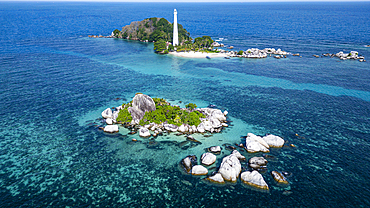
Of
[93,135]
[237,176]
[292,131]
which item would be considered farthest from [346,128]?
[93,135]

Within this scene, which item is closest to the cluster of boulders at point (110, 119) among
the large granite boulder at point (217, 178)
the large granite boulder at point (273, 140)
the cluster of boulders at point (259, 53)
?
the large granite boulder at point (217, 178)

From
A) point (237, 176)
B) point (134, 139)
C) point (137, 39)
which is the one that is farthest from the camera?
point (137, 39)

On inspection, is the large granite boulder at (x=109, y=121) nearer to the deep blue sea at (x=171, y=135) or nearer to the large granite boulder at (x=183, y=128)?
the deep blue sea at (x=171, y=135)

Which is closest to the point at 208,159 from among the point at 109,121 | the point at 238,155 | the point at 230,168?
the point at 230,168

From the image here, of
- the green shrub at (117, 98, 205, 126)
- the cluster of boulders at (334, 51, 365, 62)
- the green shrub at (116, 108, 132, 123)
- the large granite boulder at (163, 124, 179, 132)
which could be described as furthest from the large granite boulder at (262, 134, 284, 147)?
the cluster of boulders at (334, 51, 365, 62)

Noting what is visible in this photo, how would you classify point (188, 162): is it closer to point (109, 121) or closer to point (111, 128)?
point (111, 128)

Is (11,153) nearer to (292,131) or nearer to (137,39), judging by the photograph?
(292,131)

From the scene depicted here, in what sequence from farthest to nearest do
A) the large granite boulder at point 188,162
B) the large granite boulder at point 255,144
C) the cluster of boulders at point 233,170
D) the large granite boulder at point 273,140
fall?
the large granite boulder at point 273,140 < the large granite boulder at point 255,144 < the large granite boulder at point 188,162 < the cluster of boulders at point 233,170
